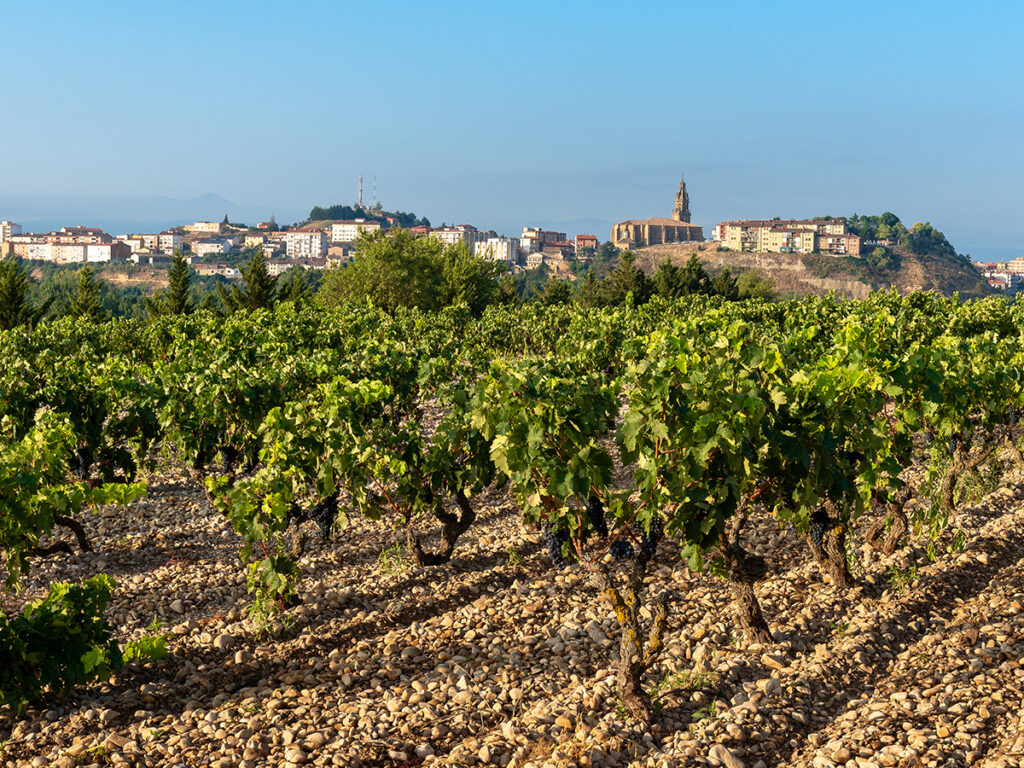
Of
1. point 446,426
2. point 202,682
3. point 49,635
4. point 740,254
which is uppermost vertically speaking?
point 740,254

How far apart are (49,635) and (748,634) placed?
5481mm

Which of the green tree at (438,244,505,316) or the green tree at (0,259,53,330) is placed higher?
the green tree at (438,244,505,316)

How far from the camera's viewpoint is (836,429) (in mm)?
6945

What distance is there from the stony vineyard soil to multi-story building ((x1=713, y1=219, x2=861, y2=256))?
170245mm

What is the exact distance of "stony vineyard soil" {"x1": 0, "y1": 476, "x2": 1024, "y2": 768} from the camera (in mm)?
5719

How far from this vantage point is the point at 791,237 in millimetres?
180250

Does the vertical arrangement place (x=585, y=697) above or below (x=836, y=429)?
below

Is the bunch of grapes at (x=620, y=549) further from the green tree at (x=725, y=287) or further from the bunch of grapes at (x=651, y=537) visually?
the green tree at (x=725, y=287)

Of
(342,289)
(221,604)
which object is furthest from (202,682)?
(342,289)

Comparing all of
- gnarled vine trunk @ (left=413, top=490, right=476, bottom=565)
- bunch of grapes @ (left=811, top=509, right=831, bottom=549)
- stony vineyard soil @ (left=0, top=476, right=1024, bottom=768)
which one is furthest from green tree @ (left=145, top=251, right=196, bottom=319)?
bunch of grapes @ (left=811, top=509, right=831, bottom=549)

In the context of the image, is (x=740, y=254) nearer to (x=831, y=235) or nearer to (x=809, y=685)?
(x=831, y=235)

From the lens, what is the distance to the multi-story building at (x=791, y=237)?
175875 millimetres

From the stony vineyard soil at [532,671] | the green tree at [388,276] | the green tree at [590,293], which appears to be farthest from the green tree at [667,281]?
the stony vineyard soil at [532,671]

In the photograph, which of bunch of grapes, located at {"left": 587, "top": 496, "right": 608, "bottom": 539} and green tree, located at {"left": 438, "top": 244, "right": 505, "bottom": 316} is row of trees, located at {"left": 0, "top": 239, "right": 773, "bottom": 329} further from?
bunch of grapes, located at {"left": 587, "top": 496, "right": 608, "bottom": 539}
